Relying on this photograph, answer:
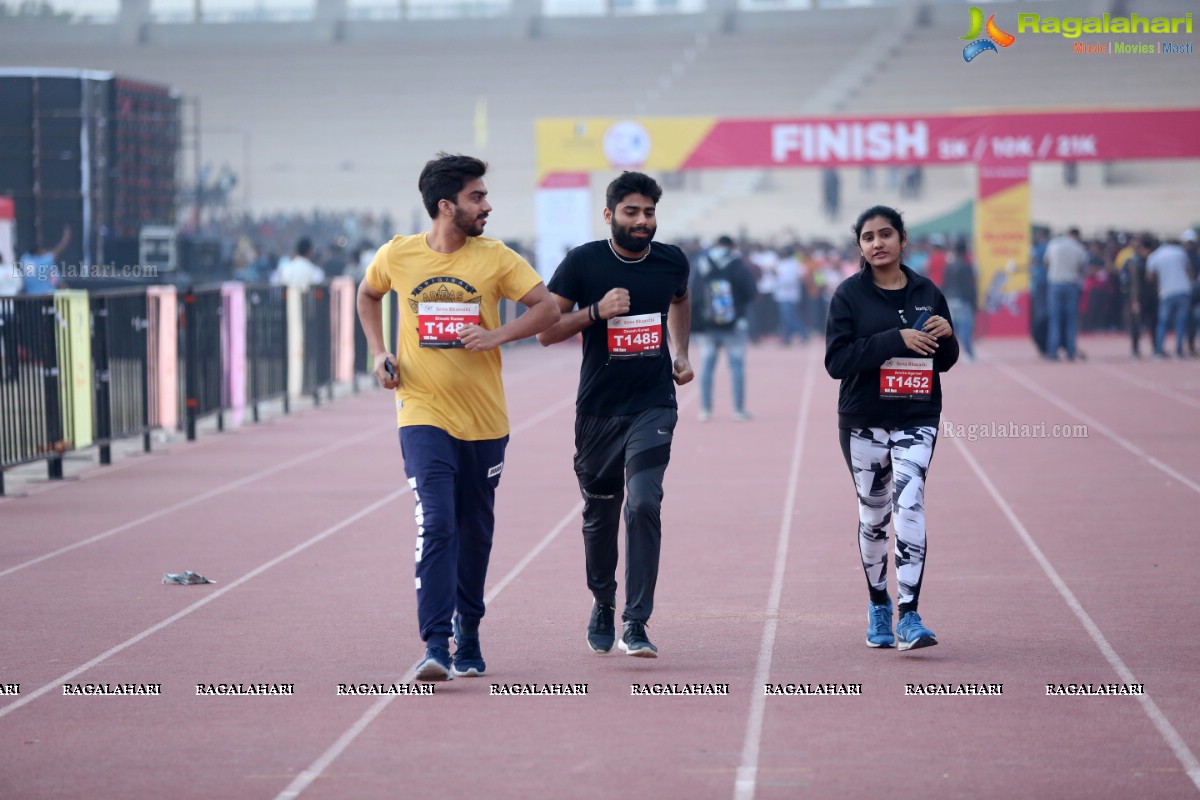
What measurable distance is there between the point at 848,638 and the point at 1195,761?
2127mm

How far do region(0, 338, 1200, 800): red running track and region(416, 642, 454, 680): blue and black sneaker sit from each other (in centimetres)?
11

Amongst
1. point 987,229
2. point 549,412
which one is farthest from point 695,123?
point 549,412

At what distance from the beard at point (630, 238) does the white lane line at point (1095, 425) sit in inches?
260

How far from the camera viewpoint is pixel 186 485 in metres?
13.1

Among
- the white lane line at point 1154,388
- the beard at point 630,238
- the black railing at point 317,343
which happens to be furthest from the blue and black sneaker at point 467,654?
the white lane line at point 1154,388

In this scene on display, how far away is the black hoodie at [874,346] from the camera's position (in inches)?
283

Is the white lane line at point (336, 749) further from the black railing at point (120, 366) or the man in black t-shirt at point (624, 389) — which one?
the black railing at point (120, 366)

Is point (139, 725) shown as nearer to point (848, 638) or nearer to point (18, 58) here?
point (848, 638)

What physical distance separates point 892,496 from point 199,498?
643 centimetres

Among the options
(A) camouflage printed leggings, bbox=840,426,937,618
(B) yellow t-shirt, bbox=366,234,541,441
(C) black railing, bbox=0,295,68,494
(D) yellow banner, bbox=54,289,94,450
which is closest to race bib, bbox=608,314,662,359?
(B) yellow t-shirt, bbox=366,234,541,441

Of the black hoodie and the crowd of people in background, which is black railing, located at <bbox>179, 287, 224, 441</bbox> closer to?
the black hoodie

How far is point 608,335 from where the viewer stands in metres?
7.05

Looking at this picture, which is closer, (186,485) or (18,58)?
(186,485)

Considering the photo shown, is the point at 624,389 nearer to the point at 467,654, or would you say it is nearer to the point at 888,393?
the point at 888,393
